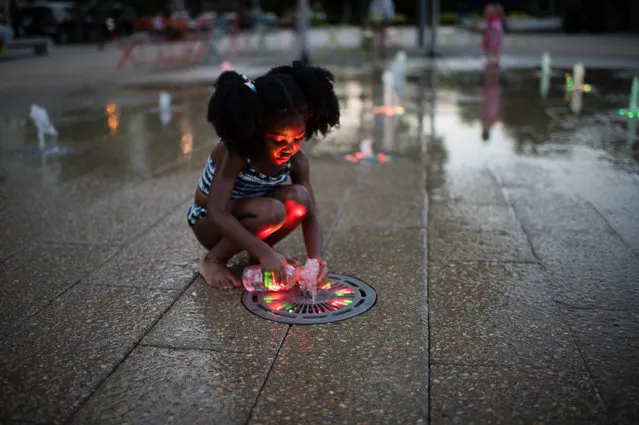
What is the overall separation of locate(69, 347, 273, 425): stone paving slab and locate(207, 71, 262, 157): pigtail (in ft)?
3.54

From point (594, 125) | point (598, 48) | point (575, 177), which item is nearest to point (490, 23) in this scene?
point (598, 48)

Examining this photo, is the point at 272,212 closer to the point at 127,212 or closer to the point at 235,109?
the point at 235,109

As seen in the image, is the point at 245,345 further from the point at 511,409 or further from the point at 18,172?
the point at 18,172

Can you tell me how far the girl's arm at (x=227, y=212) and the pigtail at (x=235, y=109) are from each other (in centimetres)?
21

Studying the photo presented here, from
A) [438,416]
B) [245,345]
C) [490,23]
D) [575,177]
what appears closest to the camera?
[438,416]

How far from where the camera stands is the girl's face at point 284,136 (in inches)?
133

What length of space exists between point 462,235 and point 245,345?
2.19 meters

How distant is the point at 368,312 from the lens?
139 inches

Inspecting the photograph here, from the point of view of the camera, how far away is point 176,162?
7.22m

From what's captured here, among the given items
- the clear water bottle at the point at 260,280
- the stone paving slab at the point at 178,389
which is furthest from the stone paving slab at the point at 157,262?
the stone paving slab at the point at 178,389

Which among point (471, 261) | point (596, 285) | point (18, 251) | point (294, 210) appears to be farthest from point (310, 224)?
point (18, 251)

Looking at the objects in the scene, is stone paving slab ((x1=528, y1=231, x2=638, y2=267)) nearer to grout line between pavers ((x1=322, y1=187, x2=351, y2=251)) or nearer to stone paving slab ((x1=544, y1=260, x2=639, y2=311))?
stone paving slab ((x1=544, y1=260, x2=639, y2=311))

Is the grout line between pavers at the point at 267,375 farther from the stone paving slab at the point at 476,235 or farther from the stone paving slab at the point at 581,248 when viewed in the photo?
the stone paving slab at the point at 581,248

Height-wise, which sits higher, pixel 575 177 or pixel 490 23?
pixel 490 23
